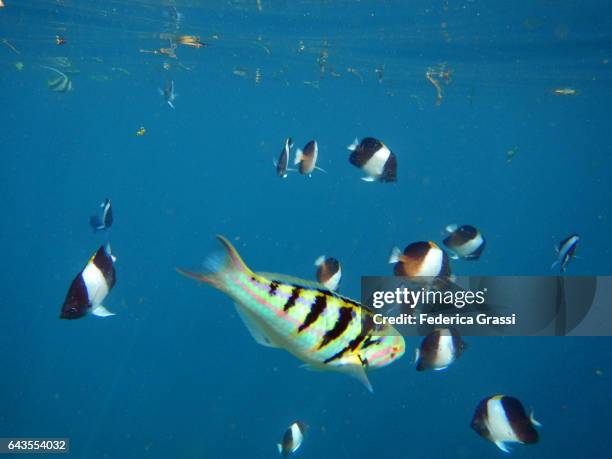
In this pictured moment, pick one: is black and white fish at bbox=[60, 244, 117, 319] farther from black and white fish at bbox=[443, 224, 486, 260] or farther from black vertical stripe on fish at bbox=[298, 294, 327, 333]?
black and white fish at bbox=[443, 224, 486, 260]

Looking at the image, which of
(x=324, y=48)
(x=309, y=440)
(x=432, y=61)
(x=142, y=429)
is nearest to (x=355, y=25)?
(x=324, y=48)

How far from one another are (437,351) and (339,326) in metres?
2.48

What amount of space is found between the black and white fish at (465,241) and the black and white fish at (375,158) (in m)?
1.05

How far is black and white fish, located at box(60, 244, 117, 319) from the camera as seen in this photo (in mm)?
4023

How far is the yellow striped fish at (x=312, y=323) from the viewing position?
2.70m

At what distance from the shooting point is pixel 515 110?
34.0 m

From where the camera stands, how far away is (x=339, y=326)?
284 centimetres

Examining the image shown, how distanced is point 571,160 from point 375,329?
70.6 m

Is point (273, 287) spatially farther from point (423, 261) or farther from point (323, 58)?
point (323, 58)

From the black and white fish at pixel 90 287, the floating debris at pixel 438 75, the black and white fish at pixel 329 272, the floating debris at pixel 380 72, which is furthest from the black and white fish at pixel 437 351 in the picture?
the floating debris at pixel 380 72

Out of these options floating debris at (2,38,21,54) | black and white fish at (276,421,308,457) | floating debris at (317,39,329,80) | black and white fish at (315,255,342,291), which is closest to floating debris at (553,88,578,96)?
floating debris at (317,39,329,80)

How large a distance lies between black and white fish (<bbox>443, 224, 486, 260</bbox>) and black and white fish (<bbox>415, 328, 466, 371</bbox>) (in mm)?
1484

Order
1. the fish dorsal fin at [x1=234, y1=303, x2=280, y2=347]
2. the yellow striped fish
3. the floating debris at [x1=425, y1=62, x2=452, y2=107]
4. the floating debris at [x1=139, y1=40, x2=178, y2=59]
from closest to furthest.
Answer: the yellow striped fish → the fish dorsal fin at [x1=234, y1=303, x2=280, y2=347] → the floating debris at [x1=139, y1=40, x2=178, y2=59] → the floating debris at [x1=425, y1=62, x2=452, y2=107]
